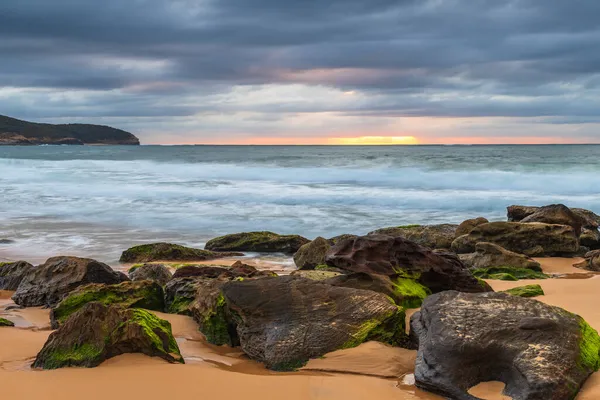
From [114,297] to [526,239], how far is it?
8171mm

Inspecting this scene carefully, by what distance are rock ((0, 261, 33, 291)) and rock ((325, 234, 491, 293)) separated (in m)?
4.38

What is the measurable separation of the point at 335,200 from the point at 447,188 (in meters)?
8.48

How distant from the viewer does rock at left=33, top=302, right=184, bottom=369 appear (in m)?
4.38

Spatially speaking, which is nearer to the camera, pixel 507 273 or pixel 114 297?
pixel 114 297

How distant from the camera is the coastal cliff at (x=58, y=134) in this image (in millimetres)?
149750

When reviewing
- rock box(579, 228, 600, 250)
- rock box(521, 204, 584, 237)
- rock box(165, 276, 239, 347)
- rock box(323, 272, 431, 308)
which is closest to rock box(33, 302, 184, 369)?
rock box(165, 276, 239, 347)

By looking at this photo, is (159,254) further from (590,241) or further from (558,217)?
(590,241)

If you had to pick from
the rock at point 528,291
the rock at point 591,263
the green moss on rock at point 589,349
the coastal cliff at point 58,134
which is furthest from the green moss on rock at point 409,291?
the coastal cliff at point 58,134

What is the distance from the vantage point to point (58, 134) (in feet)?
517

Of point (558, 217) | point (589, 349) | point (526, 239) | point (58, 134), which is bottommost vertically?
point (526, 239)

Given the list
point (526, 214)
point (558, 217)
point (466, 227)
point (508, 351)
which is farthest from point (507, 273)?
point (526, 214)

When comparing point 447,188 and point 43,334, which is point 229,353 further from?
point 447,188

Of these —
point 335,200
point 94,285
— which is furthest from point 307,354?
point 335,200

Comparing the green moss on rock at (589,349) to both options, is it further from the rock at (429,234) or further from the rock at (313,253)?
the rock at (429,234)
